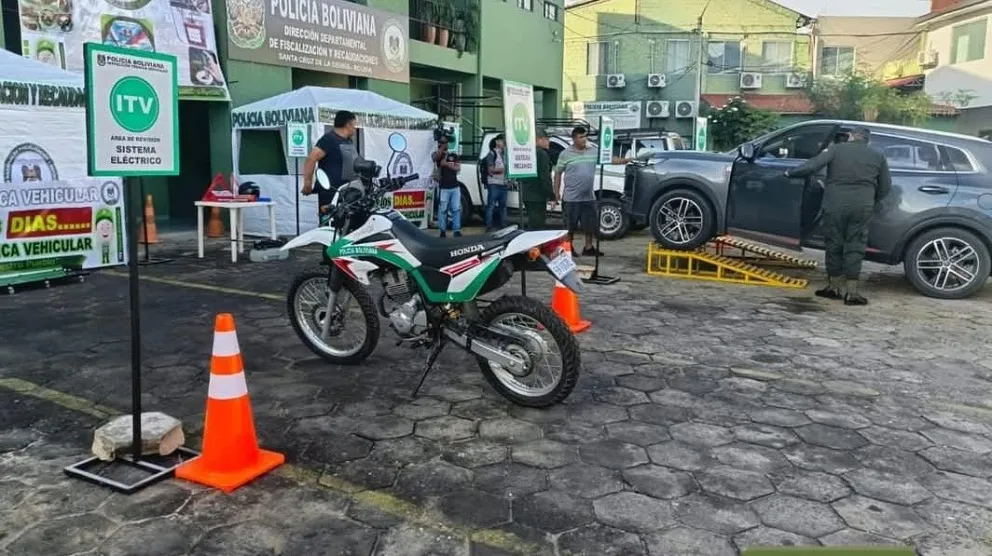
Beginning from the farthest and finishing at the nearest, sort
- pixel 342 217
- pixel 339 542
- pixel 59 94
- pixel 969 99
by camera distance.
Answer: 1. pixel 969 99
2. pixel 59 94
3. pixel 342 217
4. pixel 339 542

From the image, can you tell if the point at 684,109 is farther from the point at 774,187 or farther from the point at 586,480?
the point at 586,480

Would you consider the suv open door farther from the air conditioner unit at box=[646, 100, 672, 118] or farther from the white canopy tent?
the air conditioner unit at box=[646, 100, 672, 118]

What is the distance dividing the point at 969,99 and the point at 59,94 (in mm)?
30067

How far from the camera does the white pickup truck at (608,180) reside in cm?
1267

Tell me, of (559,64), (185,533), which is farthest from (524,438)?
(559,64)

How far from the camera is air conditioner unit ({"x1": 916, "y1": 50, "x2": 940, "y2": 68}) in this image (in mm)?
31062

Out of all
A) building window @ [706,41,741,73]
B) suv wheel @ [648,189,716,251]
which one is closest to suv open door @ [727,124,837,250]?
suv wheel @ [648,189,716,251]

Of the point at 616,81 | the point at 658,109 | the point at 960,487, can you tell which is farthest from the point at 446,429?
the point at 616,81

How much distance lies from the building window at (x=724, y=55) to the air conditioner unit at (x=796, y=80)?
7.82 ft

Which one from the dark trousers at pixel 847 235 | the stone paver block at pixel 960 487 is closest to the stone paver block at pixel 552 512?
the stone paver block at pixel 960 487

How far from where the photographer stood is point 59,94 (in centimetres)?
786

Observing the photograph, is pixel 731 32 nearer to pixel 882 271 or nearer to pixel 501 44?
pixel 501 44

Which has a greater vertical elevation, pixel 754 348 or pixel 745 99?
pixel 745 99

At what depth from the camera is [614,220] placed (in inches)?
500
